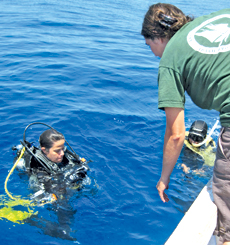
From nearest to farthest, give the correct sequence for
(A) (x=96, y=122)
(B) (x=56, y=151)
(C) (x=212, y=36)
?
(C) (x=212, y=36)
(B) (x=56, y=151)
(A) (x=96, y=122)

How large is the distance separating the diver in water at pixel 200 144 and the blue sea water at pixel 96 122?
232mm

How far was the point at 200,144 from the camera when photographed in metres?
5.17

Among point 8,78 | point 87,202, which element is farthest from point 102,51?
point 87,202

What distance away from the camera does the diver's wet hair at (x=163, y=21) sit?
85.7 inches

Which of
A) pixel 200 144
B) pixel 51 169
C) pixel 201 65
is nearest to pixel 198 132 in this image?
pixel 200 144

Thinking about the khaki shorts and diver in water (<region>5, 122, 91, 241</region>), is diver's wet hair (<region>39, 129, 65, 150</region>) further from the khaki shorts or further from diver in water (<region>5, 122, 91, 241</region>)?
the khaki shorts

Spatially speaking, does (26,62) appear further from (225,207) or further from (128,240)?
(225,207)

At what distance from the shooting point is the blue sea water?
3988 millimetres

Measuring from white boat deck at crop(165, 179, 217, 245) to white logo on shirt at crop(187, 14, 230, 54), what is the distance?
131 centimetres

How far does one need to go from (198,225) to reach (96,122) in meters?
4.62

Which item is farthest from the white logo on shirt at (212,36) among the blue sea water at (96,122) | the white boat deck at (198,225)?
the blue sea water at (96,122)

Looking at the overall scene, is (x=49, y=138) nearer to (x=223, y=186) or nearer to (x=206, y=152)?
(x=223, y=186)

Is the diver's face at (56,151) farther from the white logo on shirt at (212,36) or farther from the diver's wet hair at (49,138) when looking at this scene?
the white logo on shirt at (212,36)

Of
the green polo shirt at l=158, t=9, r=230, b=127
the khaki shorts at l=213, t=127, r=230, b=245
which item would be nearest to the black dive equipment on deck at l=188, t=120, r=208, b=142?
the khaki shorts at l=213, t=127, r=230, b=245
